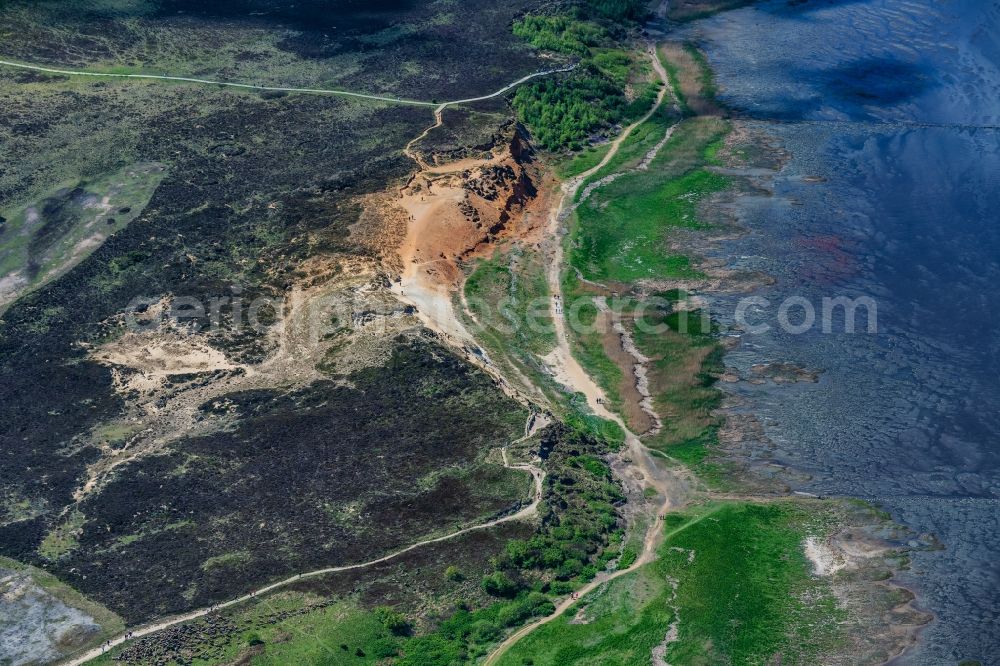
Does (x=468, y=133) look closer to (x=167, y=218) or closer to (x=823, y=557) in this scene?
(x=167, y=218)

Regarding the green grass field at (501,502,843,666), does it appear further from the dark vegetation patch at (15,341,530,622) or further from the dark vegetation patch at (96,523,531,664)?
the dark vegetation patch at (15,341,530,622)

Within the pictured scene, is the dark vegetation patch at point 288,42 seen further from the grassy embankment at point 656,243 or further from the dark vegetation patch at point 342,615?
the dark vegetation patch at point 342,615

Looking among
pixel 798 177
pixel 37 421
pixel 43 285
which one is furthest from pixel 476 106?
pixel 37 421

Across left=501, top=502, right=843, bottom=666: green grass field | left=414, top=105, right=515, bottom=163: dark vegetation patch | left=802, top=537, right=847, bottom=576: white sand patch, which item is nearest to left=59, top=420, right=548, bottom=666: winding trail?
left=501, top=502, right=843, bottom=666: green grass field

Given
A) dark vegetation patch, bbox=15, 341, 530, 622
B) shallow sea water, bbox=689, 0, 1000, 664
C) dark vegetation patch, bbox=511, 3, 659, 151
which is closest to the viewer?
dark vegetation patch, bbox=15, 341, 530, 622

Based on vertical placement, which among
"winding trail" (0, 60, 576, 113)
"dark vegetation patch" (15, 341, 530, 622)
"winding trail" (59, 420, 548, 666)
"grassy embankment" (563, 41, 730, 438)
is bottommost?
"winding trail" (59, 420, 548, 666)

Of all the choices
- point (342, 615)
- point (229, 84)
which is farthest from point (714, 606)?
point (229, 84)

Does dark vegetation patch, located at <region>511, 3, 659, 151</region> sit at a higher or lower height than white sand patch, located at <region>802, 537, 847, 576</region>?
higher
